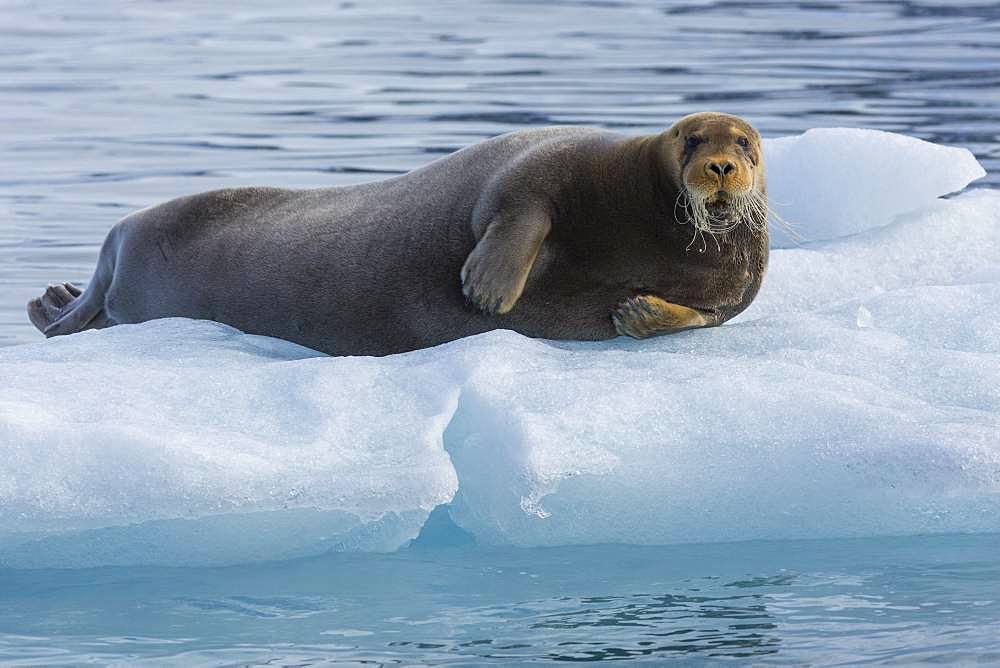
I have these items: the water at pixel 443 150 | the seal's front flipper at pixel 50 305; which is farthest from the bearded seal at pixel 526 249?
the water at pixel 443 150

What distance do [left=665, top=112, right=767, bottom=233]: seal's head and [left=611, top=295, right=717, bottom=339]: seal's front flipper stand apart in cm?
24

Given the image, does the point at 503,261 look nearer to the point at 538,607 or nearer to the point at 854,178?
the point at 538,607

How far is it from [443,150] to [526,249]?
689 cm

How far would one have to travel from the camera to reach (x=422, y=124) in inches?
535

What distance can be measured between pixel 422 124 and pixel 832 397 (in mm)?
9603

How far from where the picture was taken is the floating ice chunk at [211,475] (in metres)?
3.74

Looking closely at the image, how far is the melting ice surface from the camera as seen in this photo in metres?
3.77

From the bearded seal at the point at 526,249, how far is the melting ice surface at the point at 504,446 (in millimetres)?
310

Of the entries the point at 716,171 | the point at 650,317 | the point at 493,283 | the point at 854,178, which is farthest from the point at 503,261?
the point at 854,178

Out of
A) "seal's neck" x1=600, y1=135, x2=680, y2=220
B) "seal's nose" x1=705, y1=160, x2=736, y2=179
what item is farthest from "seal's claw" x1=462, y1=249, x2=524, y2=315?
"seal's nose" x1=705, y1=160, x2=736, y2=179

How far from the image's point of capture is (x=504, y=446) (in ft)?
12.9

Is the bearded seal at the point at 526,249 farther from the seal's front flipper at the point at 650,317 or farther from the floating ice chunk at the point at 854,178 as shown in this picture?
the floating ice chunk at the point at 854,178

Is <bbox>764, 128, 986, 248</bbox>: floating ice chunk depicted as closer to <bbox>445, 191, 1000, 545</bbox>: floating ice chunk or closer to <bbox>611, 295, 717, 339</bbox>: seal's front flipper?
<bbox>611, 295, 717, 339</bbox>: seal's front flipper

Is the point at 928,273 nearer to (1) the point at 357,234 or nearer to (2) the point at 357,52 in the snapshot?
(1) the point at 357,234
